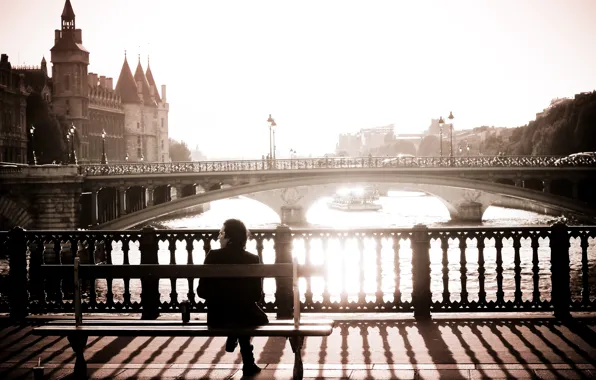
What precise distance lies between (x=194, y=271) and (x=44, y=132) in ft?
220

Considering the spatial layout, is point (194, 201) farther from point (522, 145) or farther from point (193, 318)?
point (522, 145)

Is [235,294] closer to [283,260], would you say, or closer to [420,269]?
[283,260]

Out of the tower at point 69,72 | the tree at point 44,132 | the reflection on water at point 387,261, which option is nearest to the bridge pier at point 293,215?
the reflection on water at point 387,261

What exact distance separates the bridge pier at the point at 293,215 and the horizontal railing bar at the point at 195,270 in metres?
57.5

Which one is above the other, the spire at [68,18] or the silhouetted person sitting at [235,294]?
the spire at [68,18]

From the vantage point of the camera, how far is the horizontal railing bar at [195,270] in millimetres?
5992

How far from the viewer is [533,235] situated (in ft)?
28.3

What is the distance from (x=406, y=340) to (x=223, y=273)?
7.19 feet

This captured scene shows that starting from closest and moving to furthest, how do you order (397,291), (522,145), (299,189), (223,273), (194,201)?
(223,273), (397,291), (194,201), (299,189), (522,145)

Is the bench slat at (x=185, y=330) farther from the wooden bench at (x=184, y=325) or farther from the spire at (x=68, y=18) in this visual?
the spire at (x=68, y=18)

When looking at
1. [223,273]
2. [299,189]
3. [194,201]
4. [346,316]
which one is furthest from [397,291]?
[299,189]

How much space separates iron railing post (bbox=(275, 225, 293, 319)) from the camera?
8578 mm

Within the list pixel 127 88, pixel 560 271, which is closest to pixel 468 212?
pixel 127 88

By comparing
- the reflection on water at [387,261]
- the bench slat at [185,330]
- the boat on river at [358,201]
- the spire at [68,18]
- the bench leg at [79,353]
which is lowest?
the reflection on water at [387,261]
